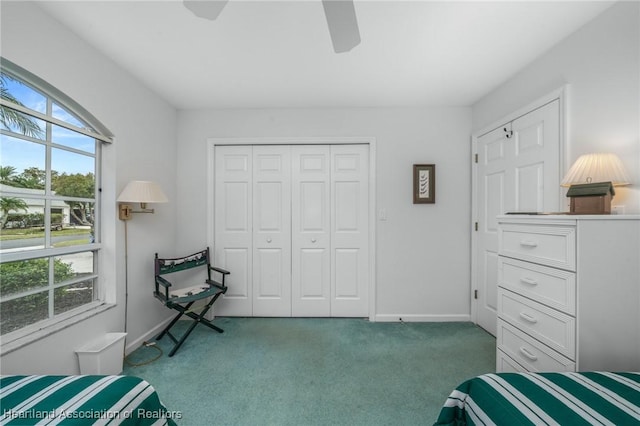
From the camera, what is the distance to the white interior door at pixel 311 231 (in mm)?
2830

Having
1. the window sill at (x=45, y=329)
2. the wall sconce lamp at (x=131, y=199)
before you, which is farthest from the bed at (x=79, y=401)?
the wall sconce lamp at (x=131, y=199)

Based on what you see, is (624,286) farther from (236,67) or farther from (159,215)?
(159,215)

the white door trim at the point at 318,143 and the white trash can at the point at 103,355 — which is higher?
the white door trim at the point at 318,143

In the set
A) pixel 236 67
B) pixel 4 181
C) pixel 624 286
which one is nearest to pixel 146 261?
pixel 4 181

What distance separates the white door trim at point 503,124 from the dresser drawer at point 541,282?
72 cm

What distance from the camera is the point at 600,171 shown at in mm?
1365

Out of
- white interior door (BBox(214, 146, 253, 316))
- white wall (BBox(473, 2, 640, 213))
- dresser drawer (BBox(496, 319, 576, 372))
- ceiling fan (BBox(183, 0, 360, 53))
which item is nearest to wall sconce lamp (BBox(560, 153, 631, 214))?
white wall (BBox(473, 2, 640, 213))

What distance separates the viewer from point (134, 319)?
7.21 feet

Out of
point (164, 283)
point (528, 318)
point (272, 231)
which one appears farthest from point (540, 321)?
point (164, 283)

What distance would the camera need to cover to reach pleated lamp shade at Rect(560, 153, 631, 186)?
52.4 inches

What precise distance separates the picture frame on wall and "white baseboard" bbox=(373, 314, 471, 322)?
4.19 ft

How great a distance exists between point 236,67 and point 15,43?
4.01ft

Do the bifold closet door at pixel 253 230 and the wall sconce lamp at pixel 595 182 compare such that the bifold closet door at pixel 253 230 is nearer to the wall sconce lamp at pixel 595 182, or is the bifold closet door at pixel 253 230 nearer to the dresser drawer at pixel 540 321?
the dresser drawer at pixel 540 321

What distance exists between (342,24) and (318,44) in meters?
0.23
